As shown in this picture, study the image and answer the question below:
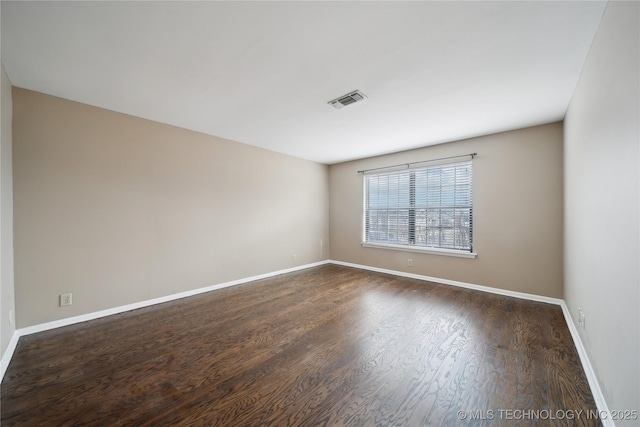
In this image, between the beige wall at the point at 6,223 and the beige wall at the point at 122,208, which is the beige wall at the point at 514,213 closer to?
the beige wall at the point at 122,208

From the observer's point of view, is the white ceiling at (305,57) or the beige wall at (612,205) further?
the white ceiling at (305,57)

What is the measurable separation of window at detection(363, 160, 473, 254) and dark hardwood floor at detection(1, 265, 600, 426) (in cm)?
135

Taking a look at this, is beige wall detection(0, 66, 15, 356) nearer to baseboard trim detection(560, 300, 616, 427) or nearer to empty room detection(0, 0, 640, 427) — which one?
empty room detection(0, 0, 640, 427)

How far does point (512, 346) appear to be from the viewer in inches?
84.5

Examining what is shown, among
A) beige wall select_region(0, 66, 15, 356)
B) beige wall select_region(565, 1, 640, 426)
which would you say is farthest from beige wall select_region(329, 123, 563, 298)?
beige wall select_region(0, 66, 15, 356)

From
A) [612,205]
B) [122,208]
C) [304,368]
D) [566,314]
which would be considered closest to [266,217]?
[122,208]

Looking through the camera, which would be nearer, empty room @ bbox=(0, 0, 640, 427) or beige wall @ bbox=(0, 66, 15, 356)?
empty room @ bbox=(0, 0, 640, 427)

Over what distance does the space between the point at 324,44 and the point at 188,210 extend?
2944 millimetres

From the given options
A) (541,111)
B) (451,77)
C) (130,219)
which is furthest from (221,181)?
(541,111)

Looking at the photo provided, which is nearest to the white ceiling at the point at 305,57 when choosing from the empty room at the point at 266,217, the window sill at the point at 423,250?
the empty room at the point at 266,217

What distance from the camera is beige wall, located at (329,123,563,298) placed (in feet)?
10.5

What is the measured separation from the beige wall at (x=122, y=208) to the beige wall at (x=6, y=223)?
15 cm

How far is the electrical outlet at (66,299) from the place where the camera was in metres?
2.57

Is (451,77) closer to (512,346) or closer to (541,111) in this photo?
(541,111)
